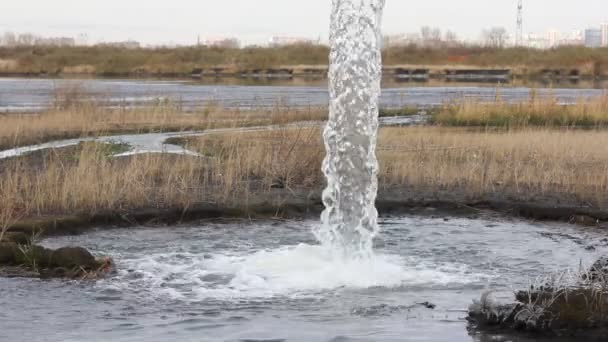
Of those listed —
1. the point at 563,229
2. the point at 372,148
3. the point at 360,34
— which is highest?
the point at 360,34

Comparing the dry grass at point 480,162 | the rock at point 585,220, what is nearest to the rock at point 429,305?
the rock at point 585,220

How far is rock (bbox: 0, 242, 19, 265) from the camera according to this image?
34.8 ft

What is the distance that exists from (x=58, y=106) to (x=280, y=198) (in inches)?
624

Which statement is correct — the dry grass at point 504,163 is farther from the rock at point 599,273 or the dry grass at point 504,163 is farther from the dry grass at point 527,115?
the rock at point 599,273

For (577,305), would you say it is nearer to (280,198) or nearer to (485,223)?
(485,223)

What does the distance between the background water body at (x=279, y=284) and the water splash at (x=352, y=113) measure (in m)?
0.55

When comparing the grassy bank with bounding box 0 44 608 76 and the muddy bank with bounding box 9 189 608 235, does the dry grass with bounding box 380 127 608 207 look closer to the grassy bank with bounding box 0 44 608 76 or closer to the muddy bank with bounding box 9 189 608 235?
the muddy bank with bounding box 9 189 608 235

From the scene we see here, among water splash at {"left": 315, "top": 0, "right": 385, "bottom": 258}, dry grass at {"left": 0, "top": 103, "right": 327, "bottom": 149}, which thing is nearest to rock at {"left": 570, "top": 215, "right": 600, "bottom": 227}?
water splash at {"left": 315, "top": 0, "right": 385, "bottom": 258}

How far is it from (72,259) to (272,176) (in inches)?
219

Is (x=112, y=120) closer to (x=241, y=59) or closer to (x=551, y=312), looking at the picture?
(x=551, y=312)

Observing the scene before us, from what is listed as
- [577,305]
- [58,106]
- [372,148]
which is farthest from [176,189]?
[58,106]

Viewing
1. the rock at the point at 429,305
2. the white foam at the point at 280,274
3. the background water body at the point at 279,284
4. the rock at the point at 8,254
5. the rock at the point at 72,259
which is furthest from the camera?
the rock at the point at 8,254

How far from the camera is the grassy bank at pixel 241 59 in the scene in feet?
275

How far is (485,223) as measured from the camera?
13617mm
